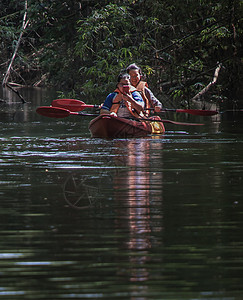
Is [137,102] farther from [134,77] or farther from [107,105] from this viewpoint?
[134,77]

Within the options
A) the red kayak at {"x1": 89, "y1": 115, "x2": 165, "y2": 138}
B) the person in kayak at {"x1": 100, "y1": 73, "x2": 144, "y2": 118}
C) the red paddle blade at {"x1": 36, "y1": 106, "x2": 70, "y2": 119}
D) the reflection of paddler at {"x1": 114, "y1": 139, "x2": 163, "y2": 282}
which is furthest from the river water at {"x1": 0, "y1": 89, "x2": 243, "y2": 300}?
the red paddle blade at {"x1": 36, "y1": 106, "x2": 70, "y2": 119}

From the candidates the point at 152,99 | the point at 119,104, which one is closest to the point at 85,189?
the point at 119,104

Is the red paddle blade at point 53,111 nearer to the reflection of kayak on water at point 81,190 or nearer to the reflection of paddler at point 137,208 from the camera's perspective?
the reflection of paddler at point 137,208

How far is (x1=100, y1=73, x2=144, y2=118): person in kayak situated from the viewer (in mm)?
14812

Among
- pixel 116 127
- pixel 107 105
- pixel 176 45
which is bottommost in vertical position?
pixel 116 127

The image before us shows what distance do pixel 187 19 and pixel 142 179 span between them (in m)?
14.6

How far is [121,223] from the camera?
659 cm

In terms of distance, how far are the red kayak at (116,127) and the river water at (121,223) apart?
1.81m

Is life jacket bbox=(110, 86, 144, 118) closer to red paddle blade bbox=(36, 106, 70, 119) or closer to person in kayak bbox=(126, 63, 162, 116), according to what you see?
person in kayak bbox=(126, 63, 162, 116)

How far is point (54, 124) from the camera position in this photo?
65.1ft

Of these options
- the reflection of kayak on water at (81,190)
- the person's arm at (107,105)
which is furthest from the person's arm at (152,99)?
the reflection of kayak on water at (81,190)

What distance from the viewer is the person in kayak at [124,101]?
14812 millimetres

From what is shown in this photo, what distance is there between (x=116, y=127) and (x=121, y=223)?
27.4 feet

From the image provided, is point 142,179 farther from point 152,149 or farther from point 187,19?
point 187,19
